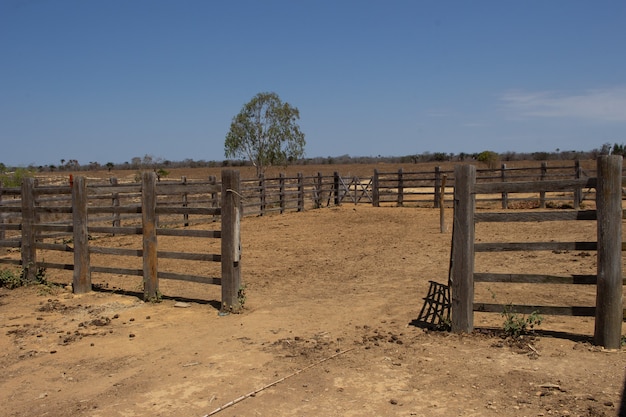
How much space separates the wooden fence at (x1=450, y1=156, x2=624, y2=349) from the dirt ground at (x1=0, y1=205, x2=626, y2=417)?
28 centimetres

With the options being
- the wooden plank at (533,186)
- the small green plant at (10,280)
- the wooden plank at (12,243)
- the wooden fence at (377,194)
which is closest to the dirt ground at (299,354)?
the small green plant at (10,280)

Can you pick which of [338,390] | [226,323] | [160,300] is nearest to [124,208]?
[160,300]

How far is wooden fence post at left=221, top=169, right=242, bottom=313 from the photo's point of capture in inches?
278

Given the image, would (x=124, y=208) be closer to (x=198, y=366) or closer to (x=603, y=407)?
(x=198, y=366)

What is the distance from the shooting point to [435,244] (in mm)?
12297

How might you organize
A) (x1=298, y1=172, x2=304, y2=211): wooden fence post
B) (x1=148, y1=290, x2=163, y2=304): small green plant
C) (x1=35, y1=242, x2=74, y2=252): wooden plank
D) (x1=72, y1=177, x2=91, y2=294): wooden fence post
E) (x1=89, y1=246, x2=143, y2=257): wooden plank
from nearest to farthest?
(x1=148, y1=290, x2=163, y2=304): small green plant < (x1=89, y1=246, x2=143, y2=257): wooden plank < (x1=72, y1=177, x2=91, y2=294): wooden fence post < (x1=35, y1=242, x2=74, y2=252): wooden plank < (x1=298, y1=172, x2=304, y2=211): wooden fence post

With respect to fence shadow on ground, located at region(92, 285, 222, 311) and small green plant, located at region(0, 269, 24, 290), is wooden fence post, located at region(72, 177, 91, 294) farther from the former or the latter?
small green plant, located at region(0, 269, 24, 290)

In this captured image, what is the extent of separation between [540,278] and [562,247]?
14.6 inches

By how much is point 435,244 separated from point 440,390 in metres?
8.19

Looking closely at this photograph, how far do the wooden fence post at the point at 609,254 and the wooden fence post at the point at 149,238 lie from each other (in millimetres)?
5531

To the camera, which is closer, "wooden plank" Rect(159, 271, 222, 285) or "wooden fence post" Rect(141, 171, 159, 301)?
"wooden plank" Rect(159, 271, 222, 285)

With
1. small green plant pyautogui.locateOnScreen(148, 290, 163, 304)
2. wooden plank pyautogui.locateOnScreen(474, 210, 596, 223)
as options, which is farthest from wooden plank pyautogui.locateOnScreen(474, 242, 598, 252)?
small green plant pyautogui.locateOnScreen(148, 290, 163, 304)

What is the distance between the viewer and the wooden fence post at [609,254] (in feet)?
16.8

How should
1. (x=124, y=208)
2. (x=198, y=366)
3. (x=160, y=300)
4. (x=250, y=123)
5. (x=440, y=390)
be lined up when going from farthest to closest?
(x=250, y=123) < (x=124, y=208) < (x=160, y=300) < (x=198, y=366) < (x=440, y=390)
